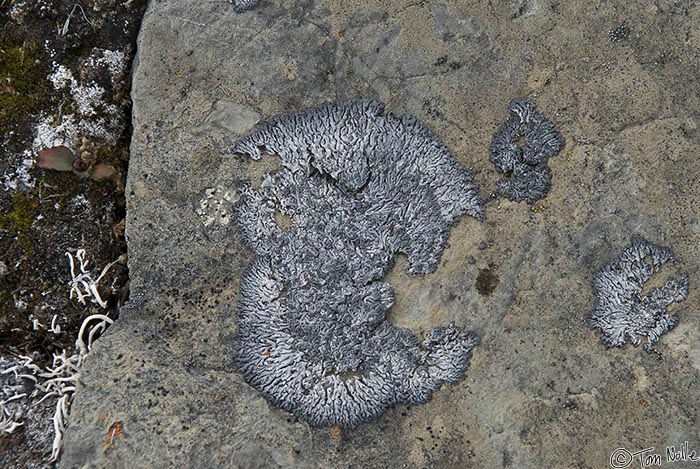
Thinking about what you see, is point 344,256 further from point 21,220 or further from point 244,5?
Answer: point 21,220

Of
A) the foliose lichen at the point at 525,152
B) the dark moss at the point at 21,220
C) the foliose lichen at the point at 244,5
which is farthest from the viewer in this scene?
the dark moss at the point at 21,220

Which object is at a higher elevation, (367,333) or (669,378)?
(367,333)

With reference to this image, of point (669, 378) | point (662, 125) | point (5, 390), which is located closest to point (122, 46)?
point (5, 390)

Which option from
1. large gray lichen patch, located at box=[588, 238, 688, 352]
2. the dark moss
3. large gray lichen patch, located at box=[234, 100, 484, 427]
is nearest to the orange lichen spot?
large gray lichen patch, located at box=[234, 100, 484, 427]

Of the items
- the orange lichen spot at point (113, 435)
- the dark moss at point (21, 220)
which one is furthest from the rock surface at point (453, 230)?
the dark moss at point (21, 220)

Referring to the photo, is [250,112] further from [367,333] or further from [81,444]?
[81,444]

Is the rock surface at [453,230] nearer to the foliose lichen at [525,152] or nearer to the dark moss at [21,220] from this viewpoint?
the foliose lichen at [525,152]

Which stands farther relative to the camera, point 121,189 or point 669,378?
point 121,189
